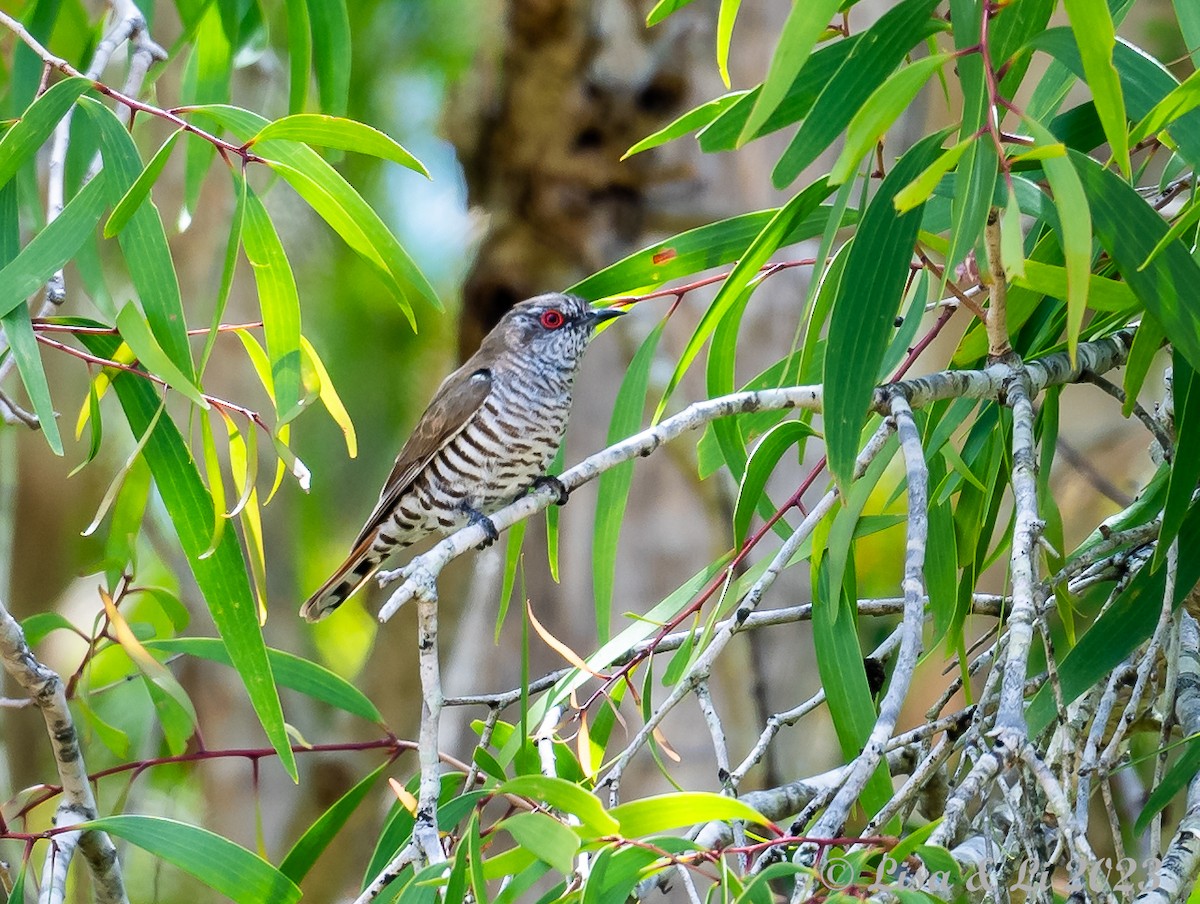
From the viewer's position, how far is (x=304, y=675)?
2238mm

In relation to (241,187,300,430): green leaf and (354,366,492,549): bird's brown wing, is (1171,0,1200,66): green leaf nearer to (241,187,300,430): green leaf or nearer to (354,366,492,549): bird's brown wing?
(241,187,300,430): green leaf

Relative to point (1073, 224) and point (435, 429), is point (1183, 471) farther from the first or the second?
point (435, 429)

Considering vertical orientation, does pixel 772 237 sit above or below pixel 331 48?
below

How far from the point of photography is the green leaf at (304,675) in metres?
2.18

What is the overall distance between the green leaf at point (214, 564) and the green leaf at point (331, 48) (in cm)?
103

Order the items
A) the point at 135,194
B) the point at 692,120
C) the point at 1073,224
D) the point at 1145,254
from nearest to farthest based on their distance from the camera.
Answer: the point at 1073,224, the point at 1145,254, the point at 135,194, the point at 692,120

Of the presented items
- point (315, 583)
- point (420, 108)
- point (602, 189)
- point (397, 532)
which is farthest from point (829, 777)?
point (420, 108)

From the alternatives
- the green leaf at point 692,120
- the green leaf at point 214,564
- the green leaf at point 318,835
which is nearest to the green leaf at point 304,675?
the green leaf at point 318,835

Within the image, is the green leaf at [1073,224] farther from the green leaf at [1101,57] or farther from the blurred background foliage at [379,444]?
the blurred background foliage at [379,444]

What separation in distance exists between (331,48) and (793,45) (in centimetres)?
174

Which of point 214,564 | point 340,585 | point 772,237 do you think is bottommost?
point 340,585

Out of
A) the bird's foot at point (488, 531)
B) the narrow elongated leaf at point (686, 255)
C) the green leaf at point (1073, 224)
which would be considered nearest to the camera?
the green leaf at point (1073, 224)

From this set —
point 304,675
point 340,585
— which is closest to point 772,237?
point 304,675

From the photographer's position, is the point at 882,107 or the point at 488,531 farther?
the point at 488,531
